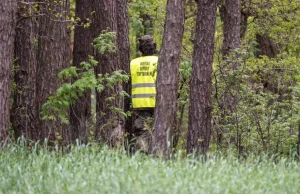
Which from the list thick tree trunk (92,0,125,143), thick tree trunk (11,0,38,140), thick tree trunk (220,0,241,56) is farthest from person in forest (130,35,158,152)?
thick tree trunk (220,0,241,56)

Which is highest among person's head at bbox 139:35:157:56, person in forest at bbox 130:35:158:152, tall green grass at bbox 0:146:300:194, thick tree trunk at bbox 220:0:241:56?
thick tree trunk at bbox 220:0:241:56

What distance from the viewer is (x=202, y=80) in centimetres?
1435

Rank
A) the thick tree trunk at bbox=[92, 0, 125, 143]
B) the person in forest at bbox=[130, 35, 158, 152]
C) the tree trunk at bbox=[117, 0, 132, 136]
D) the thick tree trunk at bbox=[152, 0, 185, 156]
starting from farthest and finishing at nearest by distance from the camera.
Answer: the tree trunk at bbox=[117, 0, 132, 136] < the person in forest at bbox=[130, 35, 158, 152] < the thick tree trunk at bbox=[92, 0, 125, 143] < the thick tree trunk at bbox=[152, 0, 185, 156]

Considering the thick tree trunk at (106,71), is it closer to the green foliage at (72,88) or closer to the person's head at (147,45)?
the green foliage at (72,88)

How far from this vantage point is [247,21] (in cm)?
2631

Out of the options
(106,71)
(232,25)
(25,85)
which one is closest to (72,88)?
(106,71)

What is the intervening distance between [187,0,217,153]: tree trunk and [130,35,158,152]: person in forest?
5.68 ft

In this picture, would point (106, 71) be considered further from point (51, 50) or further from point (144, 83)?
point (144, 83)

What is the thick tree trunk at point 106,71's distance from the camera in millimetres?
14516

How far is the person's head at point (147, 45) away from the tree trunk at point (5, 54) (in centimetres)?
448

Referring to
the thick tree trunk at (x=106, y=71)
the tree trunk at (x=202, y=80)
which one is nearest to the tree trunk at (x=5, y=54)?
the thick tree trunk at (x=106, y=71)

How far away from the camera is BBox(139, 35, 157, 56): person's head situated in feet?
53.9

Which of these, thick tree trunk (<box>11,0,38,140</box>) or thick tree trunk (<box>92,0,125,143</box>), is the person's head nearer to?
thick tree trunk (<box>92,0,125,143</box>)

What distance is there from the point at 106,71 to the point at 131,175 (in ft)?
21.1
